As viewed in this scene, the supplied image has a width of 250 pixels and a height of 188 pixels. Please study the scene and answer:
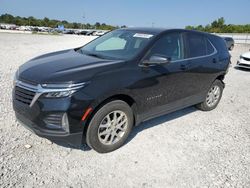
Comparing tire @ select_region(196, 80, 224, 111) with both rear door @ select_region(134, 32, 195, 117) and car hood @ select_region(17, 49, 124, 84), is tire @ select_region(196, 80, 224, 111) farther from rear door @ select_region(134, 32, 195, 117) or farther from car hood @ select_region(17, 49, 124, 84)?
car hood @ select_region(17, 49, 124, 84)

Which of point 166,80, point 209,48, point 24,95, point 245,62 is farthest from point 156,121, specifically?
point 245,62

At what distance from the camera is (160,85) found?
394 centimetres

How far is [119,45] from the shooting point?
4.37 m

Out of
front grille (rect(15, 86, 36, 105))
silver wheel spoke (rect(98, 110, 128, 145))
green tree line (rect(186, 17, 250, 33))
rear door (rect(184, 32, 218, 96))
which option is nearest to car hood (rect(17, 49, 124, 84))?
front grille (rect(15, 86, 36, 105))

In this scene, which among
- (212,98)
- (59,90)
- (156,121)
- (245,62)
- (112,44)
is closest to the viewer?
(59,90)

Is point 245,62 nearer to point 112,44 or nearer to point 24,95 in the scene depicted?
point 112,44

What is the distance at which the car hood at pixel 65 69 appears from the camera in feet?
10.00

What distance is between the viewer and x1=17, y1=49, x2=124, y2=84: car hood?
3047mm

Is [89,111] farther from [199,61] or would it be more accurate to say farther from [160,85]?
[199,61]

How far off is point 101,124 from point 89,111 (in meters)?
0.37

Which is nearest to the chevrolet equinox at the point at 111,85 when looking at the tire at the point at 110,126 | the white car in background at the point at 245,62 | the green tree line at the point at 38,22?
the tire at the point at 110,126

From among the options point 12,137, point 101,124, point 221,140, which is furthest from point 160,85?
point 12,137

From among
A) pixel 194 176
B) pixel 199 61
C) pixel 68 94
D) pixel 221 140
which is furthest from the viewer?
pixel 199 61

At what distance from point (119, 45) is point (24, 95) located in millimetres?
1949
